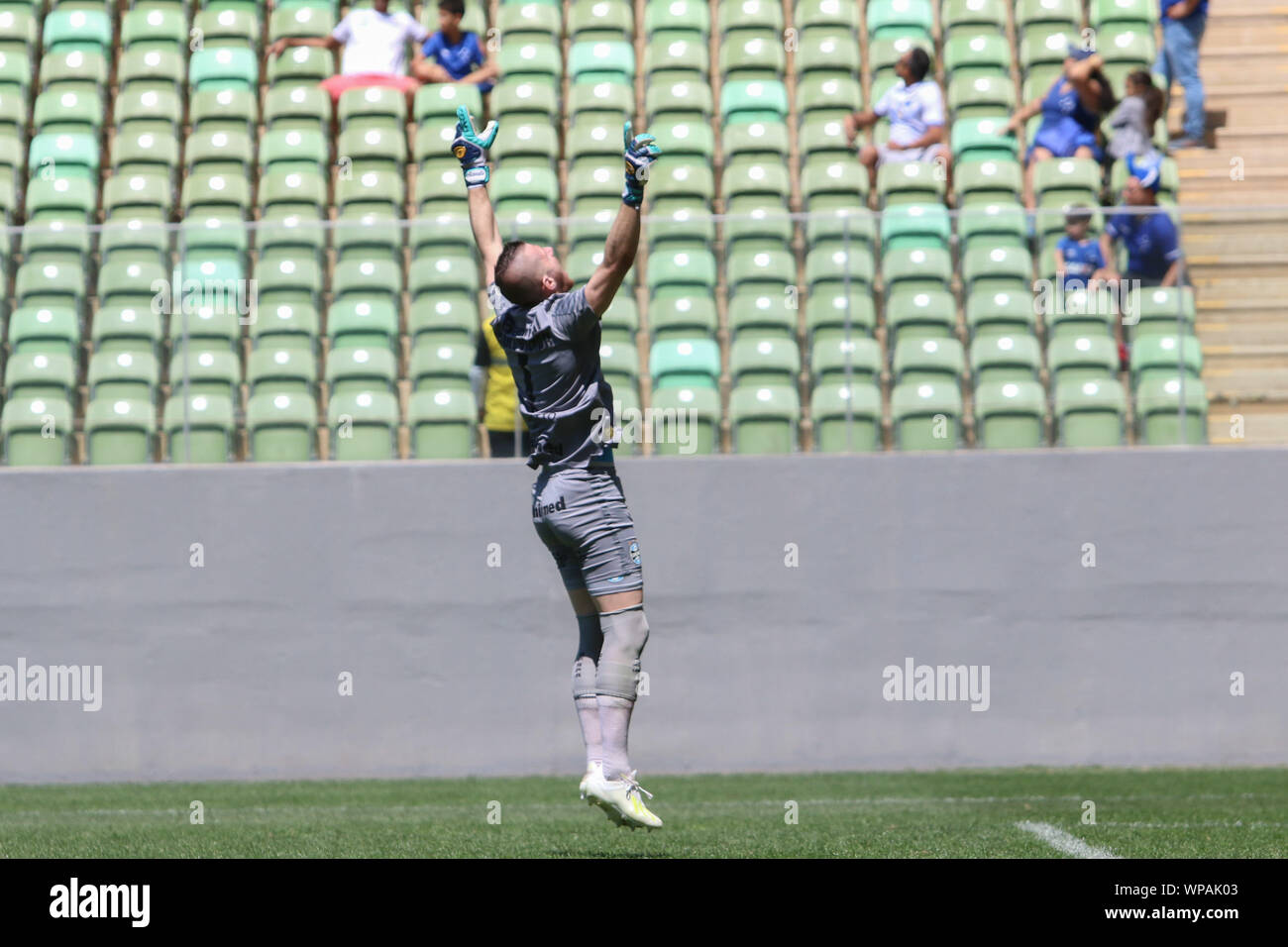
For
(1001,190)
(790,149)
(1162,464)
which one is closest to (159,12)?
(790,149)

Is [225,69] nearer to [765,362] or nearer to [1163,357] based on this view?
[765,362]

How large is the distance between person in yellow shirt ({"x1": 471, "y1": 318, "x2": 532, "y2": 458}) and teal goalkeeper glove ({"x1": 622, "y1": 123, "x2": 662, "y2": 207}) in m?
5.32

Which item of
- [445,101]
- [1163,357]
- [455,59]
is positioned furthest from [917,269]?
[455,59]

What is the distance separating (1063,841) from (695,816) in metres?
2.31

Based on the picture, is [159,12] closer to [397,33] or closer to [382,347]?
[397,33]

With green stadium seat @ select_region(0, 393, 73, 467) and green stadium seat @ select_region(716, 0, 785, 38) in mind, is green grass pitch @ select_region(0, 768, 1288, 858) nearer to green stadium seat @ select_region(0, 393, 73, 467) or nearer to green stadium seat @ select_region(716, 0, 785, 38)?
green stadium seat @ select_region(0, 393, 73, 467)

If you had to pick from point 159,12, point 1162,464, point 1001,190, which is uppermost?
point 159,12

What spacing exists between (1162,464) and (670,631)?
11.8 ft

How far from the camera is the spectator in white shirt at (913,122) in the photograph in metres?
15.0

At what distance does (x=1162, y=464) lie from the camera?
41.2 feet

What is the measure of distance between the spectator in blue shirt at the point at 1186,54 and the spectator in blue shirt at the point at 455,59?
5.82m

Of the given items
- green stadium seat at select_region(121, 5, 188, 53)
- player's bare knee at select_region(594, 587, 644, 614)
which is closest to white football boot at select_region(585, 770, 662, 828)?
player's bare knee at select_region(594, 587, 644, 614)
